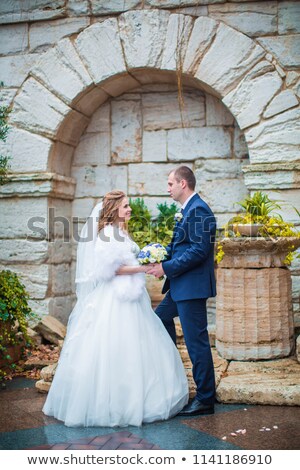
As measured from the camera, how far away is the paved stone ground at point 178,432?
3.51m

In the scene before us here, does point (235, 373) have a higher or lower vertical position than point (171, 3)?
lower

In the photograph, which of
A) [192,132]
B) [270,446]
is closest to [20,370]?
[270,446]

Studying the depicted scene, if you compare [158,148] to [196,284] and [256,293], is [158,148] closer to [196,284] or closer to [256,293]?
[256,293]

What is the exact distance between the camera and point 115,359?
405 centimetres

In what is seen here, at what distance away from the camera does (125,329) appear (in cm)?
414

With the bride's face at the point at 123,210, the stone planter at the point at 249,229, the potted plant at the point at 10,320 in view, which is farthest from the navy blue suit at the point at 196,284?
the potted plant at the point at 10,320

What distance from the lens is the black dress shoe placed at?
4.12 m

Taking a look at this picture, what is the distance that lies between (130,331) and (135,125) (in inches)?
147

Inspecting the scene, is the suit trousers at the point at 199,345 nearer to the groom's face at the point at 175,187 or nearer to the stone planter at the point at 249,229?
the groom's face at the point at 175,187

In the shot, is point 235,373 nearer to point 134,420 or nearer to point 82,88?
point 134,420

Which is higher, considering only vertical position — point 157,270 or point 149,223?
point 149,223

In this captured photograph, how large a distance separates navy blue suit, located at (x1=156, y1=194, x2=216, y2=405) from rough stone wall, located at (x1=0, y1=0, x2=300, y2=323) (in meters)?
2.18

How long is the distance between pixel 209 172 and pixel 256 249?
1.90 m

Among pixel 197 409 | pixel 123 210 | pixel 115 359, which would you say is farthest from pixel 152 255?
pixel 197 409
